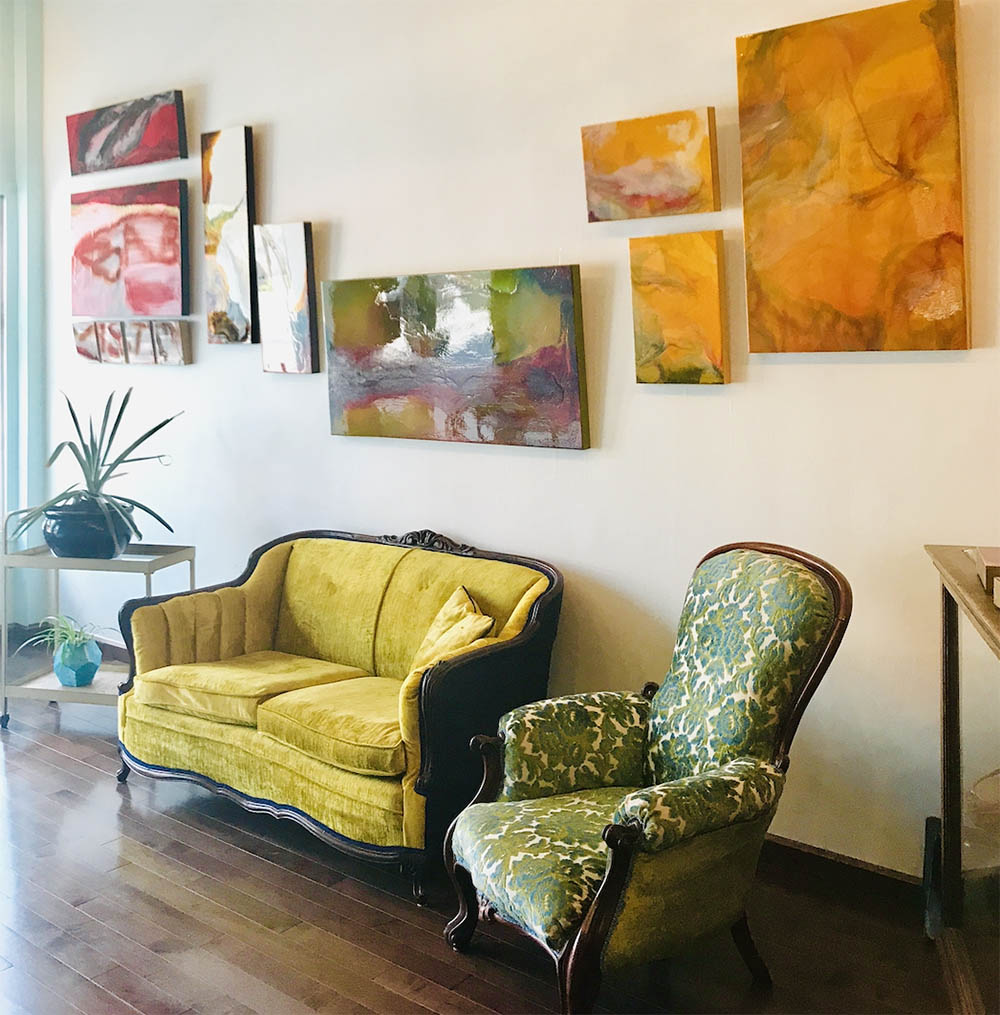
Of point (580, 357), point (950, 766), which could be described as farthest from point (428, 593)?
point (950, 766)

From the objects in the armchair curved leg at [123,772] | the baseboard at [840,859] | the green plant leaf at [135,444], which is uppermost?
the green plant leaf at [135,444]

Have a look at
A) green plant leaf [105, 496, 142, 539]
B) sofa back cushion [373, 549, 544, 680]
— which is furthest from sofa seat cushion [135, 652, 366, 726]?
green plant leaf [105, 496, 142, 539]

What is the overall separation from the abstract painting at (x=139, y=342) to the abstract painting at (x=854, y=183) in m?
2.96

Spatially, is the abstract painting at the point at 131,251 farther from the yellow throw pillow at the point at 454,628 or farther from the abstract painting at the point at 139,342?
the yellow throw pillow at the point at 454,628

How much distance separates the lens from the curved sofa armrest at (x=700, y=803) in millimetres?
2305

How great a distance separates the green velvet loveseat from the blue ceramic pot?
2.44 ft

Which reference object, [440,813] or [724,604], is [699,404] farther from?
[440,813]

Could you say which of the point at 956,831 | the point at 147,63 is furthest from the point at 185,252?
the point at 956,831

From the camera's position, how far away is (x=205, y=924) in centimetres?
301

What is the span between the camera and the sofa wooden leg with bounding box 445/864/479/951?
2848 millimetres

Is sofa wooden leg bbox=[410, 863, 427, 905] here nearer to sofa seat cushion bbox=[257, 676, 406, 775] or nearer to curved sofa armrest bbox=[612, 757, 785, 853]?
sofa seat cushion bbox=[257, 676, 406, 775]

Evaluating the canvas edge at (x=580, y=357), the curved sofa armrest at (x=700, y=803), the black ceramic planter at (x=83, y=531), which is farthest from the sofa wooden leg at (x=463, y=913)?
the black ceramic planter at (x=83, y=531)

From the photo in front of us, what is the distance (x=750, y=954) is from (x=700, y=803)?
24.2 inches

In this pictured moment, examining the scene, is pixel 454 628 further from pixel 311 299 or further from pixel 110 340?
pixel 110 340
